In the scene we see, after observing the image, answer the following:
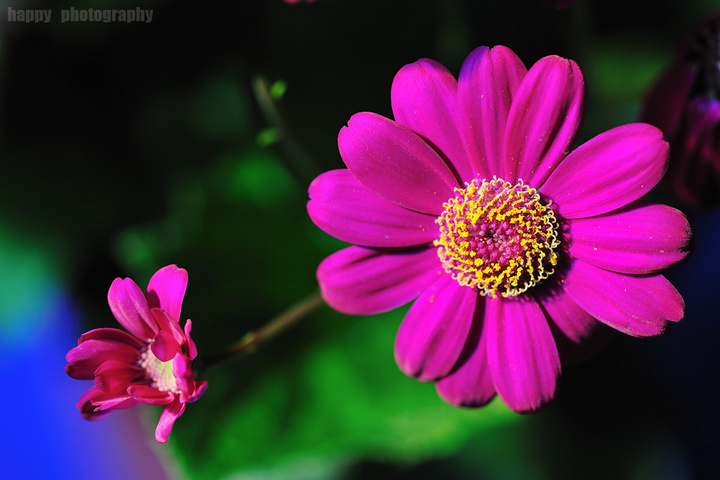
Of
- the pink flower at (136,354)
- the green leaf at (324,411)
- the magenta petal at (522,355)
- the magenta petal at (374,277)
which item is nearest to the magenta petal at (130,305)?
the pink flower at (136,354)

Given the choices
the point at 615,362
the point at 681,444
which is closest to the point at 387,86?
the point at 615,362

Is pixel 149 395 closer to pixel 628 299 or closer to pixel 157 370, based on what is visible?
pixel 157 370

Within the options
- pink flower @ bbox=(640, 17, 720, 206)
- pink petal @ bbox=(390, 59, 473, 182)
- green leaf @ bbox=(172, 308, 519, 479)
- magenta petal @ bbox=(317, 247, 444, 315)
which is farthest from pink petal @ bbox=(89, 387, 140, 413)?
pink flower @ bbox=(640, 17, 720, 206)

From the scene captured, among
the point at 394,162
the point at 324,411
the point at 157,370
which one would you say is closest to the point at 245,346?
the point at 157,370

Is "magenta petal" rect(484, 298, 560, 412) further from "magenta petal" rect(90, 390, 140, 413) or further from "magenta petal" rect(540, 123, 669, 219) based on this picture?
"magenta petal" rect(90, 390, 140, 413)

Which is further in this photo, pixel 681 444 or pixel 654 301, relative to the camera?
A: pixel 681 444

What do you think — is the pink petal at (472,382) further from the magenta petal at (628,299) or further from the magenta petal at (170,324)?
the magenta petal at (170,324)

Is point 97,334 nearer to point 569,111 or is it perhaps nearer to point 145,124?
point 569,111
